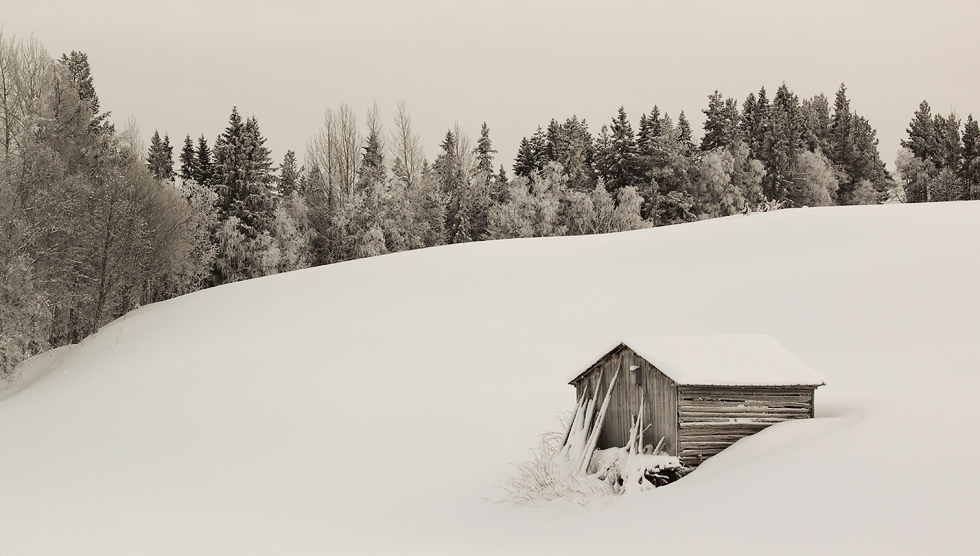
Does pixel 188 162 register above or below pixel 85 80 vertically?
below

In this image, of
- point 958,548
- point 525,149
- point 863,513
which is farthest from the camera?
point 525,149

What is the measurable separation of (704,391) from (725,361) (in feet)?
3.09

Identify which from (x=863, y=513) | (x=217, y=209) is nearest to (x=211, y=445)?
(x=863, y=513)

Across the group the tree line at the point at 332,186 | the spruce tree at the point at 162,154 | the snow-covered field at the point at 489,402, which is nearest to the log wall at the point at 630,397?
the snow-covered field at the point at 489,402

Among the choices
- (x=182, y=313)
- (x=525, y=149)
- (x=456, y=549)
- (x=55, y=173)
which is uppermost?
(x=525, y=149)

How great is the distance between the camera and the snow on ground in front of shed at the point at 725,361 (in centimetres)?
1142

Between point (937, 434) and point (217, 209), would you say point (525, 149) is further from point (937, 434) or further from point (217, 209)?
point (937, 434)

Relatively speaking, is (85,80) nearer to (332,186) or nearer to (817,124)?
(332,186)

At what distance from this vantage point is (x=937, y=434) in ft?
32.1

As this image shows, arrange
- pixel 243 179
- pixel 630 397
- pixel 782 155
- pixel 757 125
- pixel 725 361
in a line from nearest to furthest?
1. pixel 725 361
2. pixel 630 397
3. pixel 243 179
4. pixel 782 155
5. pixel 757 125

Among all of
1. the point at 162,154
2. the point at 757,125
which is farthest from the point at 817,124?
the point at 162,154

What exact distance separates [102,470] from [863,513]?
16.0 meters

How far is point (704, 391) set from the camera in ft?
37.5

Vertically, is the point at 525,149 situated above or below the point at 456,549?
above
